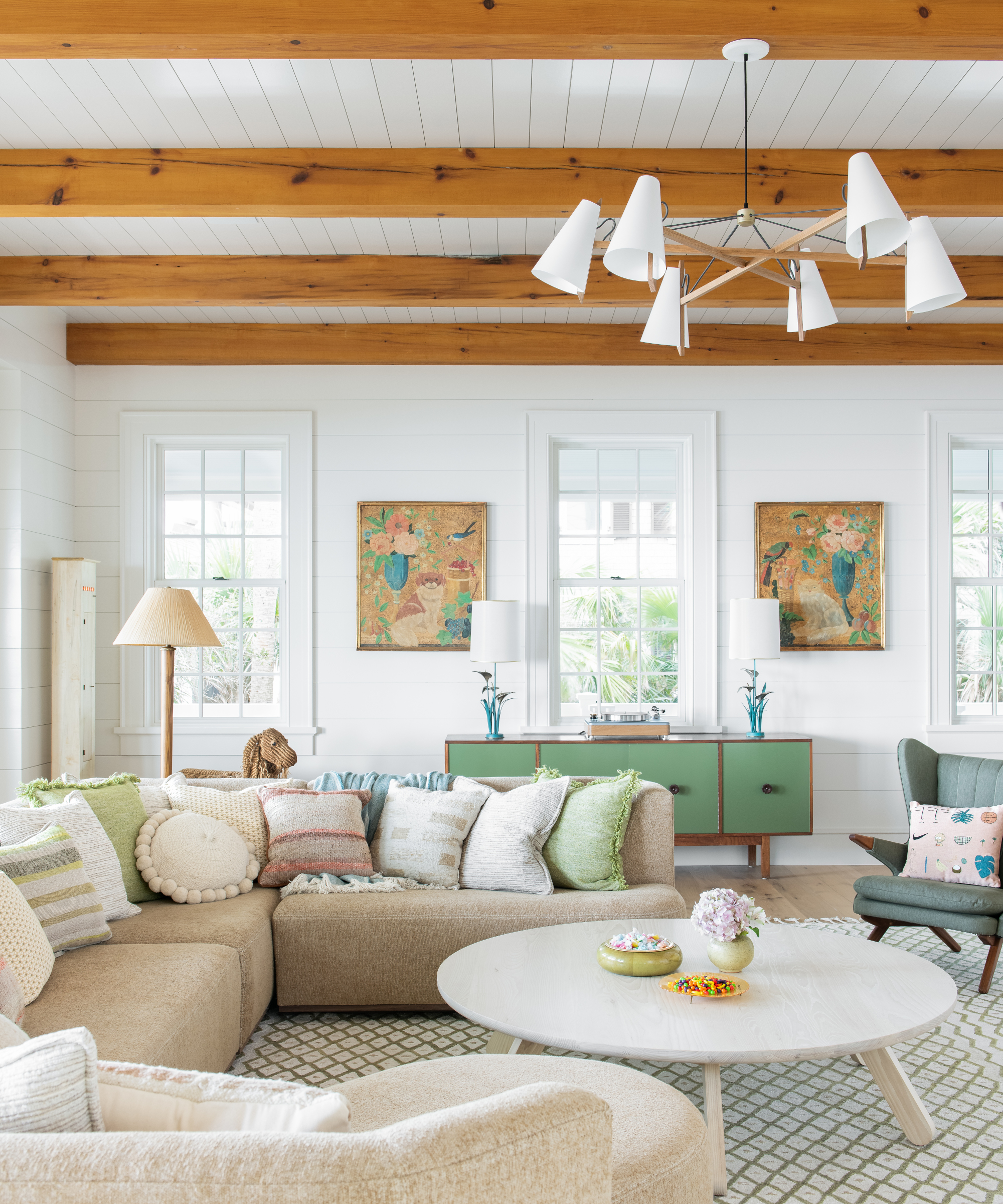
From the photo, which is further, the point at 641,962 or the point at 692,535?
the point at 692,535

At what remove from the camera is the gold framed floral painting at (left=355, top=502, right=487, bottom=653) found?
5.39 m

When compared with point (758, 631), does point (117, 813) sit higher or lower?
lower

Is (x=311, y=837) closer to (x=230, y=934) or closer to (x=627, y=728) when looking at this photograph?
(x=230, y=934)

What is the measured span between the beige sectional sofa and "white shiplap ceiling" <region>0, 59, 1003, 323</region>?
2421mm

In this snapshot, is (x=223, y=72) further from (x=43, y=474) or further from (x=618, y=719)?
(x=618, y=719)

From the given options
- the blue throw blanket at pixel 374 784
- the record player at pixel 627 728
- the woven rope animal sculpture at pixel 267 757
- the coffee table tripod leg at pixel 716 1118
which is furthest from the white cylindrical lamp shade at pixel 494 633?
the coffee table tripod leg at pixel 716 1118

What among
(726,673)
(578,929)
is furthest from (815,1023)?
(726,673)

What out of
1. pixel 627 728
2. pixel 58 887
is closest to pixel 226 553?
pixel 627 728

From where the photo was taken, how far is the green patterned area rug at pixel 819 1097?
2.20m

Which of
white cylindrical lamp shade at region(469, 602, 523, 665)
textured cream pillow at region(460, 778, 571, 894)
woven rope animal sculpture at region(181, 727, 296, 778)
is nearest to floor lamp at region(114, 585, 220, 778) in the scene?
woven rope animal sculpture at region(181, 727, 296, 778)

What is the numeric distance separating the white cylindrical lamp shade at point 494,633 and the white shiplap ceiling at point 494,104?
244 cm

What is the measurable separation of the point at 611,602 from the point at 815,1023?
3.59 meters

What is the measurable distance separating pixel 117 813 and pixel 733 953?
6.83 ft

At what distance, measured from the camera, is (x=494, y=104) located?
10.1 ft
